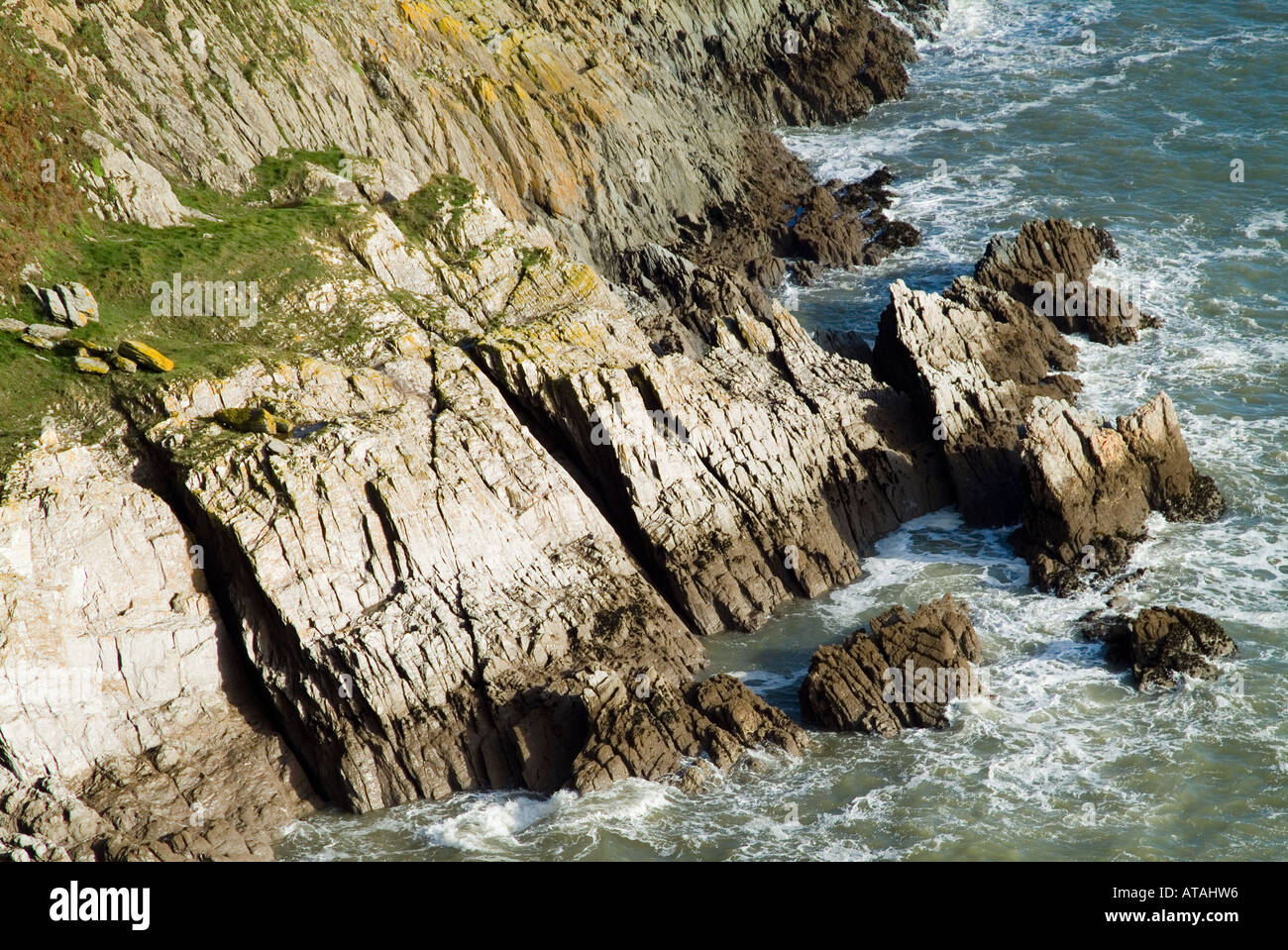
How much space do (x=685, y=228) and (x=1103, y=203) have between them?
18.2 metres

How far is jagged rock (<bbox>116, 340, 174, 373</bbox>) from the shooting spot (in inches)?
1217

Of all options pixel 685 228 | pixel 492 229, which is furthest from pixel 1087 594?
pixel 685 228

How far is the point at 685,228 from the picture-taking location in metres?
49.8

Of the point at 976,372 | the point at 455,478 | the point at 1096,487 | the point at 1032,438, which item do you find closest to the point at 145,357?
the point at 455,478

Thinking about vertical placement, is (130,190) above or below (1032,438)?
above

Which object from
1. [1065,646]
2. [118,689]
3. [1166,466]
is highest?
[1166,466]

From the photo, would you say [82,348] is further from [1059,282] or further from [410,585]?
[1059,282]

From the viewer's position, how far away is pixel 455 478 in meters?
30.8

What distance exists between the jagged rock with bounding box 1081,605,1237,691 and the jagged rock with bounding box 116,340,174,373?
24703mm

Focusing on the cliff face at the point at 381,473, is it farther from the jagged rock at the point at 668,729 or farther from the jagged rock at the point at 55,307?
the jagged rock at the point at 55,307

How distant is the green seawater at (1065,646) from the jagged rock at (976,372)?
118 cm

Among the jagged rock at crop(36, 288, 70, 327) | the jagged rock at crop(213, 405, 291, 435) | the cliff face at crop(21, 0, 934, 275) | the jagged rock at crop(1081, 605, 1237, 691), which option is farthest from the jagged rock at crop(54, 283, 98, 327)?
the jagged rock at crop(1081, 605, 1237, 691)

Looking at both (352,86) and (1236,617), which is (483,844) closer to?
(1236,617)

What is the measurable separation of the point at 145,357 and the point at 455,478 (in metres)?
8.35
